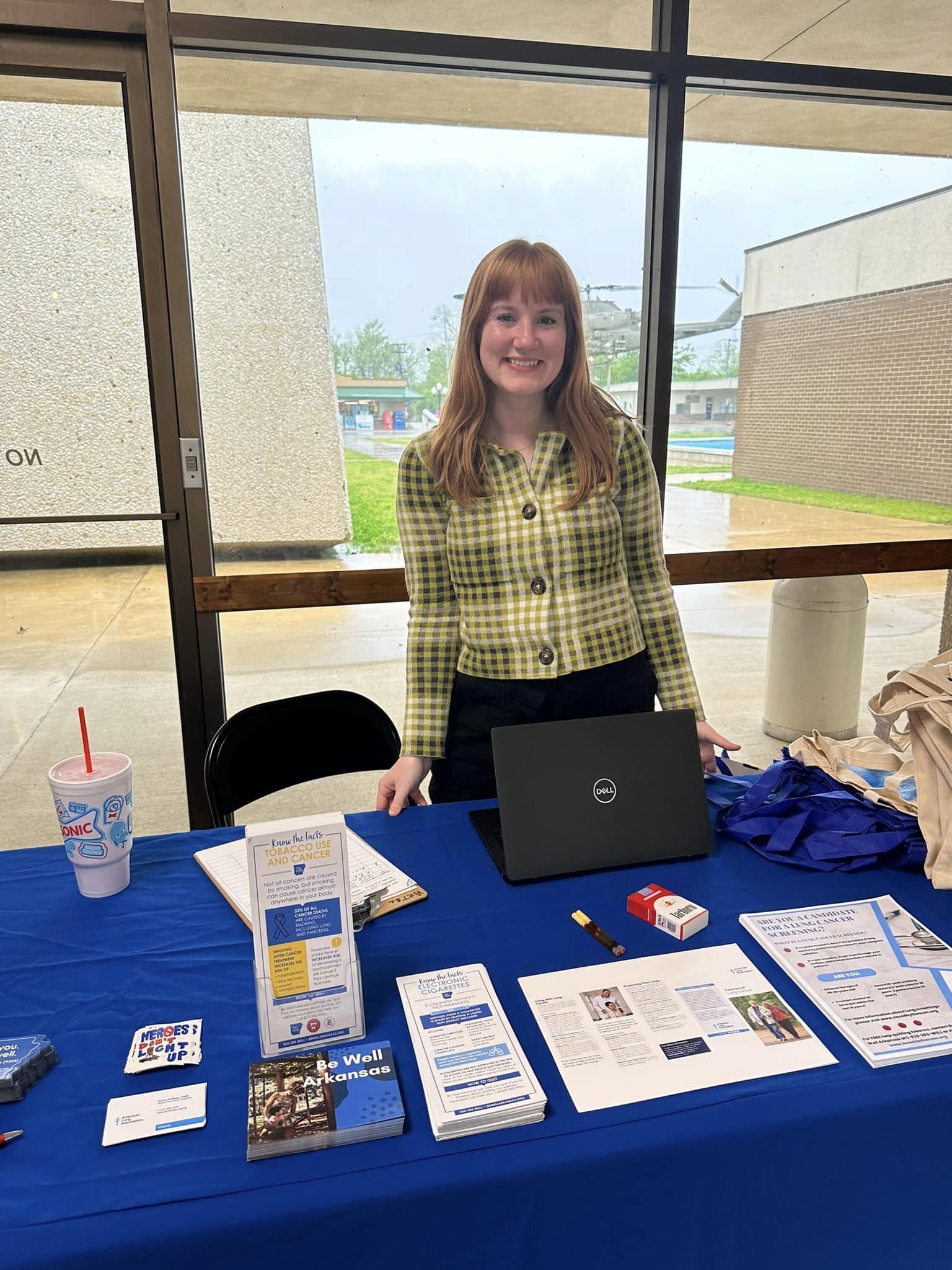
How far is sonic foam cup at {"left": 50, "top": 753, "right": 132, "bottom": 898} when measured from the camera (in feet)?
3.50

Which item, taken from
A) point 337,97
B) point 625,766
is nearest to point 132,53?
point 337,97

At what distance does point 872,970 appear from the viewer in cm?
97

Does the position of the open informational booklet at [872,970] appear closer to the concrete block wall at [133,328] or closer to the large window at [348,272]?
the large window at [348,272]

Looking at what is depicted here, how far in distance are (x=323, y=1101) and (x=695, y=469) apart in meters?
2.56

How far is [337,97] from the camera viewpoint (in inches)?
98.4

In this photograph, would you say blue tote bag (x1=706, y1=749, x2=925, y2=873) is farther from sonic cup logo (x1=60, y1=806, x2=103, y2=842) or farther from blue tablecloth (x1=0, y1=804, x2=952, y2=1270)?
sonic cup logo (x1=60, y1=806, x2=103, y2=842)

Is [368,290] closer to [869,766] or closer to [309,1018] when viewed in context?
[869,766]

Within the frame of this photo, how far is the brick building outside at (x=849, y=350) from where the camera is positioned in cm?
296

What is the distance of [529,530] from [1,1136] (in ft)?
3.52

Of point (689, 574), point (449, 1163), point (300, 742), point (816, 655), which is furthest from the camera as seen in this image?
point (816, 655)

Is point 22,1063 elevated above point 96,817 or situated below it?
below

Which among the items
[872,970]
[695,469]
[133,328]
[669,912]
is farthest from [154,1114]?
[695,469]

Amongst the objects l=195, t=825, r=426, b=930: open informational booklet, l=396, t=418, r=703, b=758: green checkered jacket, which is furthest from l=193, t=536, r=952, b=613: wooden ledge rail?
l=195, t=825, r=426, b=930: open informational booklet

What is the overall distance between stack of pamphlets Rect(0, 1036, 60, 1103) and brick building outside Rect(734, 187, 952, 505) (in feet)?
9.09
